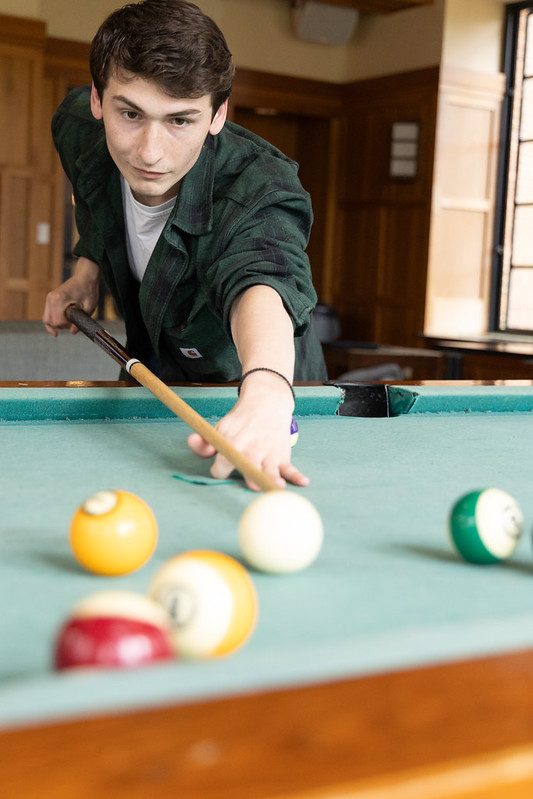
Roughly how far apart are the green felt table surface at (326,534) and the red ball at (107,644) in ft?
0.13

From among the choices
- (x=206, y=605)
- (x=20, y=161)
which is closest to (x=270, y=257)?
(x=206, y=605)

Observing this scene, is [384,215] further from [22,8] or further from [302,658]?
[302,658]

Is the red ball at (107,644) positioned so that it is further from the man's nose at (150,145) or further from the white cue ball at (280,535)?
the man's nose at (150,145)

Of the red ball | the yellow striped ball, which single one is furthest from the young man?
the red ball

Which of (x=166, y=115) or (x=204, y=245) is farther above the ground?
(x=166, y=115)

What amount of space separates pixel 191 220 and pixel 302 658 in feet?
5.06

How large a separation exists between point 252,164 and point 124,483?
3.25 feet

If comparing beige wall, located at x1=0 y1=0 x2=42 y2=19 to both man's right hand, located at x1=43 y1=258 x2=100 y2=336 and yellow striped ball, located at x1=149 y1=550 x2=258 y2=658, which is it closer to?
man's right hand, located at x1=43 y1=258 x2=100 y2=336

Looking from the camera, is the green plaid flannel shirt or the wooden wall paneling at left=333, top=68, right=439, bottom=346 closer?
the green plaid flannel shirt

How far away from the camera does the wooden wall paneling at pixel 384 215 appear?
23.7 feet

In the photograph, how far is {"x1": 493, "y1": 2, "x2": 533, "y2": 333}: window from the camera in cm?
716

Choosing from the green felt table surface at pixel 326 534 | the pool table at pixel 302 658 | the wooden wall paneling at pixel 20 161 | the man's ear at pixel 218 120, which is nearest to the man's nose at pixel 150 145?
the man's ear at pixel 218 120

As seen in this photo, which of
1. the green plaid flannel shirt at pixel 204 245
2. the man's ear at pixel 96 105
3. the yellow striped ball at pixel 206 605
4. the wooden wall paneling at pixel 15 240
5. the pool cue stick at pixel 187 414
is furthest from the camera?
the wooden wall paneling at pixel 15 240

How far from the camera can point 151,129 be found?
1.75 meters
